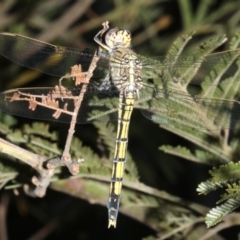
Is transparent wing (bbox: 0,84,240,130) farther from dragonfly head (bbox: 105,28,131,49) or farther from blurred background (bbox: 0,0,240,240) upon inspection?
blurred background (bbox: 0,0,240,240)

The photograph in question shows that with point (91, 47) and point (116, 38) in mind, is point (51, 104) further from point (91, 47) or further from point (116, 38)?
point (91, 47)

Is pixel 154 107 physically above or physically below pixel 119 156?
above

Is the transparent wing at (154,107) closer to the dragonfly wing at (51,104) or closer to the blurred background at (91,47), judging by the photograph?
the dragonfly wing at (51,104)

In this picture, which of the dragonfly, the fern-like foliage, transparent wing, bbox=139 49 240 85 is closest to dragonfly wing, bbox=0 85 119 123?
the dragonfly

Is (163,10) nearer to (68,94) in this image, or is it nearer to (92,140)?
(92,140)

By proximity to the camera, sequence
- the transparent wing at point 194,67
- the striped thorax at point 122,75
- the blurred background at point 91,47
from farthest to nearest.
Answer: the blurred background at point 91,47 < the striped thorax at point 122,75 < the transparent wing at point 194,67

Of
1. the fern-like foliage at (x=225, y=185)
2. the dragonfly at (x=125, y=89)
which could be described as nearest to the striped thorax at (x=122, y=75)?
the dragonfly at (x=125, y=89)

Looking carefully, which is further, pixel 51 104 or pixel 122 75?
pixel 122 75

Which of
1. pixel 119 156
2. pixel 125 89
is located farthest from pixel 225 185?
pixel 125 89
